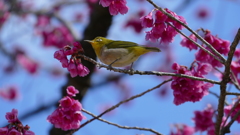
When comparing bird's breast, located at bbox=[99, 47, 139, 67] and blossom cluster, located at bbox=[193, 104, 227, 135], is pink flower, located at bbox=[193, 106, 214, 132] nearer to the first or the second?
blossom cluster, located at bbox=[193, 104, 227, 135]

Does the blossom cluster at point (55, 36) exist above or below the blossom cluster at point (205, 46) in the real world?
above

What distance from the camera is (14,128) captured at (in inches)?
62.8

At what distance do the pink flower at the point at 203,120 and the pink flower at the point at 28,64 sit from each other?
4542mm

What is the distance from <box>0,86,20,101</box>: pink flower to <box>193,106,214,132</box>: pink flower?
4320 mm

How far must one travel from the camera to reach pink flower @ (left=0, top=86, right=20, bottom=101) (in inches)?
237

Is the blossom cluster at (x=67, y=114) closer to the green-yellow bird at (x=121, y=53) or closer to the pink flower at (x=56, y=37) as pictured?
the green-yellow bird at (x=121, y=53)

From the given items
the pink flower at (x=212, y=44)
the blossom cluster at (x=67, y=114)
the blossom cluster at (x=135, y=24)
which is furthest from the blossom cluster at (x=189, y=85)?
the blossom cluster at (x=135, y=24)

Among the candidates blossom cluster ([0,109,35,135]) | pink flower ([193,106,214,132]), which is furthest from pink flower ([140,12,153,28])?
pink flower ([193,106,214,132])

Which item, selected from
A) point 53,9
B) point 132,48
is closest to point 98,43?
point 132,48

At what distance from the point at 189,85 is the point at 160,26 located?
401mm

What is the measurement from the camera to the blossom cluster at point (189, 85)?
1.91 meters

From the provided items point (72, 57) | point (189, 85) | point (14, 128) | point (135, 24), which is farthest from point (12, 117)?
point (135, 24)

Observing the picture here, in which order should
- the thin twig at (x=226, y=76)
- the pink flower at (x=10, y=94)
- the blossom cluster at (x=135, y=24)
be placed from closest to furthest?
the thin twig at (x=226, y=76) < the blossom cluster at (x=135, y=24) < the pink flower at (x=10, y=94)

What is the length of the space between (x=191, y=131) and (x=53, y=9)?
3.21 meters
